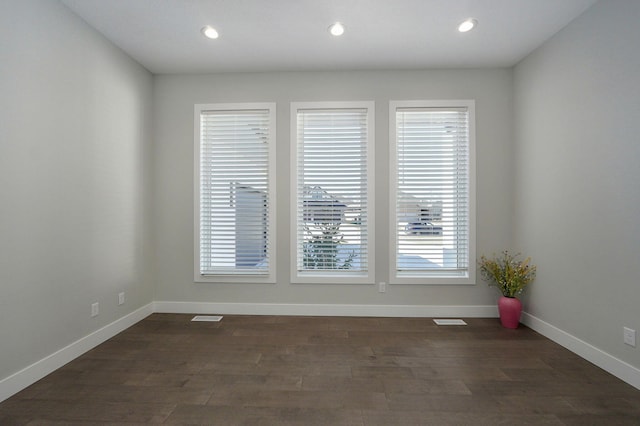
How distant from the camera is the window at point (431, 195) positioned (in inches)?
150

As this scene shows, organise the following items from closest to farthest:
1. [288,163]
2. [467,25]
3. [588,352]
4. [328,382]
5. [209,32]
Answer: [328,382] < [588,352] < [467,25] < [209,32] < [288,163]

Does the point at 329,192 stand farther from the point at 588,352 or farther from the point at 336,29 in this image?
the point at 588,352

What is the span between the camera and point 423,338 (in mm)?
3150

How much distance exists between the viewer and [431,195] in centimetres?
382

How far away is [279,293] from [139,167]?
2.28 m

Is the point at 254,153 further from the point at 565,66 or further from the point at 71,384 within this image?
the point at 565,66

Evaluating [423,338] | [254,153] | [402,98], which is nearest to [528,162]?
[402,98]

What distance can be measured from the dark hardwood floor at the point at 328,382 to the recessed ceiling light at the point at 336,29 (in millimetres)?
3044

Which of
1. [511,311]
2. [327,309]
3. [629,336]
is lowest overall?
[327,309]

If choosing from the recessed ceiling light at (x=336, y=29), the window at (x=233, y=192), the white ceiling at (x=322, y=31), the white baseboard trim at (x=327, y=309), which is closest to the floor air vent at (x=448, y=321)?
the white baseboard trim at (x=327, y=309)

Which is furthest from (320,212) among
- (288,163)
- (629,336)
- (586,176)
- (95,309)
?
(629,336)

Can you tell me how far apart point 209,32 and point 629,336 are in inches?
175

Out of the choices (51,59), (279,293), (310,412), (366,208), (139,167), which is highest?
(51,59)

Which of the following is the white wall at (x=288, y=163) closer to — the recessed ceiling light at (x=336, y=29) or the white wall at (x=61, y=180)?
the white wall at (x=61, y=180)
